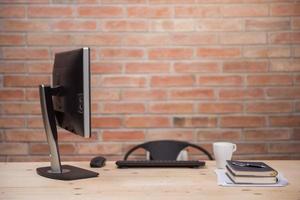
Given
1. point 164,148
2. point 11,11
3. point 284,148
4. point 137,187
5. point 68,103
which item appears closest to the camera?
point 137,187

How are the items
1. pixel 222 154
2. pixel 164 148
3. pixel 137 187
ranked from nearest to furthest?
pixel 137 187 → pixel 222 154 → pixel 164 148

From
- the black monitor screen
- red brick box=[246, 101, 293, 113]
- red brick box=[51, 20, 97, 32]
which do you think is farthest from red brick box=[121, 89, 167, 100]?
the black monitor screen

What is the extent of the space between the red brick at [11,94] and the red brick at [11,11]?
1.51ft

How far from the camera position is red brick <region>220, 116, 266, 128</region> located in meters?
2.92

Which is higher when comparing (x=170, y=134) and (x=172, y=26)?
(x=172, y=26)

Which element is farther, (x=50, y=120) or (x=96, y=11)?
(x=96, y=11)

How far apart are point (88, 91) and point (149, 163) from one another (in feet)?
1.60

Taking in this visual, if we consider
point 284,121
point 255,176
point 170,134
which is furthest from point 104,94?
point 255,176

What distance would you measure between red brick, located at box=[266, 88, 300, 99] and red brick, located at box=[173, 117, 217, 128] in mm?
393

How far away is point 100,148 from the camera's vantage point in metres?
2.92

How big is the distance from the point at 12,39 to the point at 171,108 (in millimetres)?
1074

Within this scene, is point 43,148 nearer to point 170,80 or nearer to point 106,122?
point 106,122

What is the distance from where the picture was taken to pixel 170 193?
5.12 ft

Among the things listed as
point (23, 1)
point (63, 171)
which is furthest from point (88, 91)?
point (23, 1)
